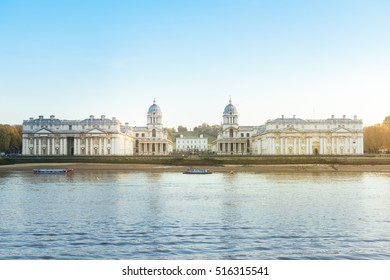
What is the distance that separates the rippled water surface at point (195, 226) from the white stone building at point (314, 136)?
60.5 meters

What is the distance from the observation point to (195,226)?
58.1 feet

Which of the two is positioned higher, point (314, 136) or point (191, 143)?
point (191, 143)

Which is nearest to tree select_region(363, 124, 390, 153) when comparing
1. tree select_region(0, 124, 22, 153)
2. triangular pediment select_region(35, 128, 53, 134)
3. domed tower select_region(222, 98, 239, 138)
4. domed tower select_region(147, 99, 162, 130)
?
domed tower select_region(222, 98, 239, 138)

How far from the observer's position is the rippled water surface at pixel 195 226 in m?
13.4

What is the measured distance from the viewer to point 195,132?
164 m

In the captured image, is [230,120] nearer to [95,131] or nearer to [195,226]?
[95,131]

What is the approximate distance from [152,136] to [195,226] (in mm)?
90595

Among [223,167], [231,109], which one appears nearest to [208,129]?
[231,109]

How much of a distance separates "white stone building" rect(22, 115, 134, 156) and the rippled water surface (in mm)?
60731

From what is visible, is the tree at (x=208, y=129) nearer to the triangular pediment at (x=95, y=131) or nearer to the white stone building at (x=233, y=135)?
the white stone building at (x=233, y=135)

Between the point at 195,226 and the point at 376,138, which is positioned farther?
the point at 376,138

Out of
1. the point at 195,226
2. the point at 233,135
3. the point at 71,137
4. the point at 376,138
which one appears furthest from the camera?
the point at 233,135

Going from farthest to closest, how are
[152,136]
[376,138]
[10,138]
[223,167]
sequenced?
[152,136] < [10,138] < [376,138] < [223,167]
